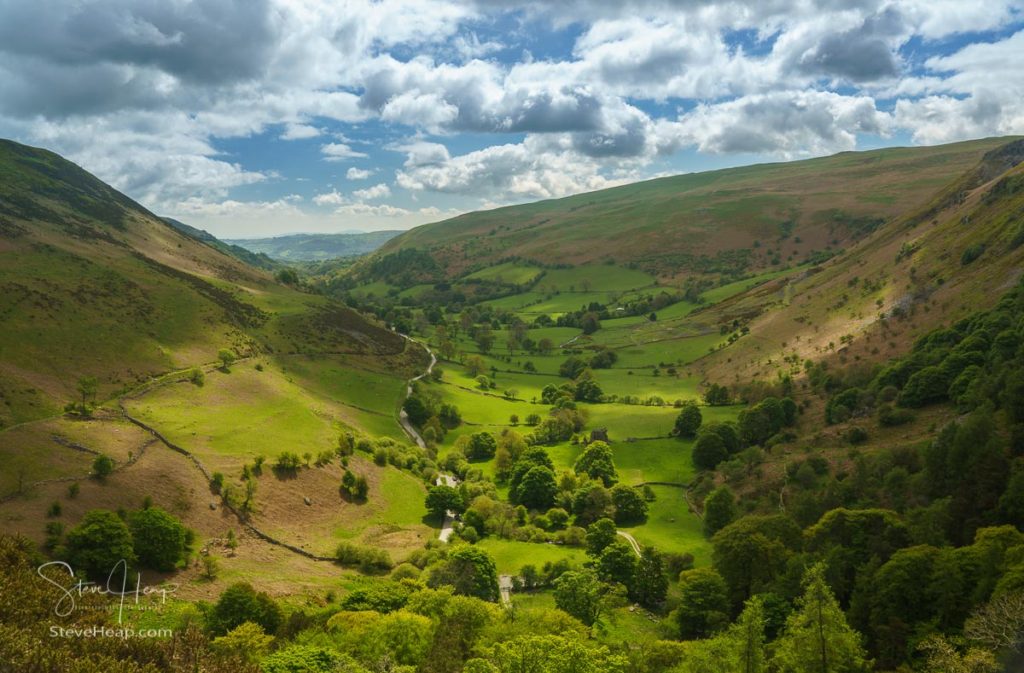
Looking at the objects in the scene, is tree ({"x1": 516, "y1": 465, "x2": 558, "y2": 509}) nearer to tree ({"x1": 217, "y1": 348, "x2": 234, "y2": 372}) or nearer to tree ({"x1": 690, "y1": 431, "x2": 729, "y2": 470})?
tree ({"x1": 690, "y1": 431, "x2": 729, "y2": 470})

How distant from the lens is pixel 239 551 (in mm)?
61562

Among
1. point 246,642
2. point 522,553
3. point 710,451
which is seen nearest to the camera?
point 246,642

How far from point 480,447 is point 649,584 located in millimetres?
50728

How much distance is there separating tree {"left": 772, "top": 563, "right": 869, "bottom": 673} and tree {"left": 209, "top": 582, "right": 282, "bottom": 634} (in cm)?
3649

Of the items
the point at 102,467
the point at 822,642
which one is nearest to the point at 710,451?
the point at 822,642

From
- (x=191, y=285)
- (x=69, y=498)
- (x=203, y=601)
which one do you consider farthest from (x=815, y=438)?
(x=191, y=285)

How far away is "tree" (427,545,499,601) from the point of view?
58.2 metres

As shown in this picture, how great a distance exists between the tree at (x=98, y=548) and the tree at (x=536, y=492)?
5120cm

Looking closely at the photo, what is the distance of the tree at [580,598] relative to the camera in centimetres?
5447

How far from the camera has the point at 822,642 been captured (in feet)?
104

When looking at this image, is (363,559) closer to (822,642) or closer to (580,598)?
(580,598)

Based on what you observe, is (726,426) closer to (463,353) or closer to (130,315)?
(463,353)

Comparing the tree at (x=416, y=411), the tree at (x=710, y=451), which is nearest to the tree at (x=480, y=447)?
the tree at (x=416, y=411)

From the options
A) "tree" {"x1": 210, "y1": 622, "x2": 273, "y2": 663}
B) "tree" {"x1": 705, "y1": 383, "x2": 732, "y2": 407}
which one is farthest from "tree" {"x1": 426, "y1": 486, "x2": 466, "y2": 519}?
"tree" {"x1": 705, "y1": 383, "x2": 732, "y2": 407}
